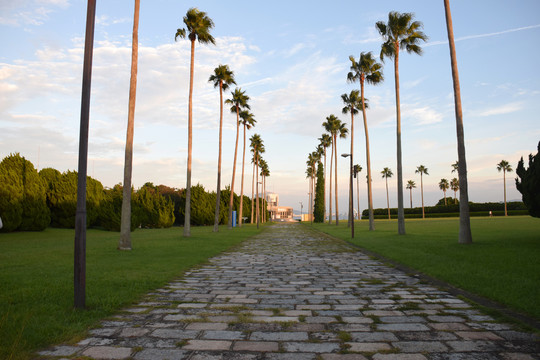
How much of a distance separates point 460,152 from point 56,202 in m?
33.6

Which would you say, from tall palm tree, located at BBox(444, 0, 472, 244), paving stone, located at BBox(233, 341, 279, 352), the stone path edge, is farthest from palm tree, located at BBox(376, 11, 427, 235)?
paving stone, located at BBox(233, 341, 279, 352)

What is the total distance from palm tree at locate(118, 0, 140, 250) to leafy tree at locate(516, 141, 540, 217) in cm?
1662

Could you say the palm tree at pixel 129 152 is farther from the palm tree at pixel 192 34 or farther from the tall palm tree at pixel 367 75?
the tall palm tree at pixel 367 75

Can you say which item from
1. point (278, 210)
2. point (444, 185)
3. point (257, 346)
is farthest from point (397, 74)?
point (278, 210)

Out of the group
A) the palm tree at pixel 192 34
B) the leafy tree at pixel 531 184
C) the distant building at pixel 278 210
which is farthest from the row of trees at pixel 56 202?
the distant building at pixel 278 210

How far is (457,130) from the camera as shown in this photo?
16172mm

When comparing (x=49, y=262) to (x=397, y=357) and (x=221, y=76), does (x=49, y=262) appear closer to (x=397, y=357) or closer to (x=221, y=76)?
(x=397, y=357)

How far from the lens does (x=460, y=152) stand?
1600cm

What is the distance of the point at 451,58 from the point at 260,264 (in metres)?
13.0

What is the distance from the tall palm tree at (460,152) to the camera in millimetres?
15564

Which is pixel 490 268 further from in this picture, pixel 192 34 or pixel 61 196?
pixel 61 196

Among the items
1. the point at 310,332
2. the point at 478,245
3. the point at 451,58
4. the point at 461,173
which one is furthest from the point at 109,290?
the point at 451,58

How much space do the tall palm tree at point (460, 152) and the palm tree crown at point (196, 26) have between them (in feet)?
49.1

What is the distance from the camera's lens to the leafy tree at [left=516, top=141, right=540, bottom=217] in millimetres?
14375
